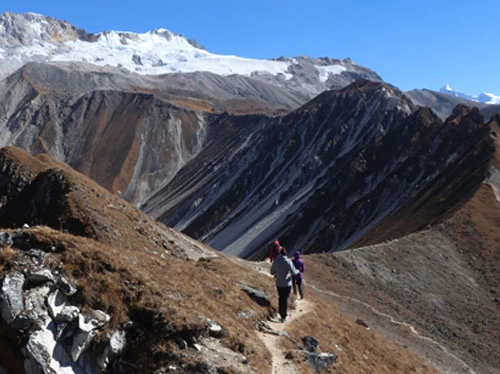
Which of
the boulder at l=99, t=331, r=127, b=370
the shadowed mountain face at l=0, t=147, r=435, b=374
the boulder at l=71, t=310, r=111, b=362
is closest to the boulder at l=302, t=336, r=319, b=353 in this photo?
the shadowed mountain face at l=0, t=147, r=435, b=374

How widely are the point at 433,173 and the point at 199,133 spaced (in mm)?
110464

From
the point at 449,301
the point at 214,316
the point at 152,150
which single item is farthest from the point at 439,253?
the point at 152,150

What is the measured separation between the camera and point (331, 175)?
104812 mm

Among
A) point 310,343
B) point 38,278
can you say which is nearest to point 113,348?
point 38,278

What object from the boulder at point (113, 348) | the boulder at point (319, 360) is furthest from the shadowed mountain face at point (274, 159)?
the boulder at point (113, 348)

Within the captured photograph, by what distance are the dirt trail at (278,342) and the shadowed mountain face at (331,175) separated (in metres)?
37.3

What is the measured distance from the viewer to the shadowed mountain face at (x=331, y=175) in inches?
2657

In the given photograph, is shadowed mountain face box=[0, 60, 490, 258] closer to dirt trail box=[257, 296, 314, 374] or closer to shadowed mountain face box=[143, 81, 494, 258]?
shadowed mountain face box=[143, 81, 494, 258]

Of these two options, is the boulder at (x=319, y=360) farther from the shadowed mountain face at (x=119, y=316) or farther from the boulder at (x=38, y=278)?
the boulder at (x=38, y=278)

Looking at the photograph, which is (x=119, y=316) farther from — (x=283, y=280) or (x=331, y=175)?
(x=331, y=175)

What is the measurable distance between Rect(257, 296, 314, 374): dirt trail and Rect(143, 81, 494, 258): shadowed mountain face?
37295 millimetres

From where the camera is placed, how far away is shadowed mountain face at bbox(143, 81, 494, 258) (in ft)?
221

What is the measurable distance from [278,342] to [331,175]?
303ft

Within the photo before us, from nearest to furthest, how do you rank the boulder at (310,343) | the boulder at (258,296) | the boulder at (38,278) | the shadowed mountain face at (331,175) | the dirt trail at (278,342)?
the boulder at (38,278), the dirt trail at (278,342), the boulder at (310,343), the boulder at (258,296), the shadowed mountain face at (331,175)
